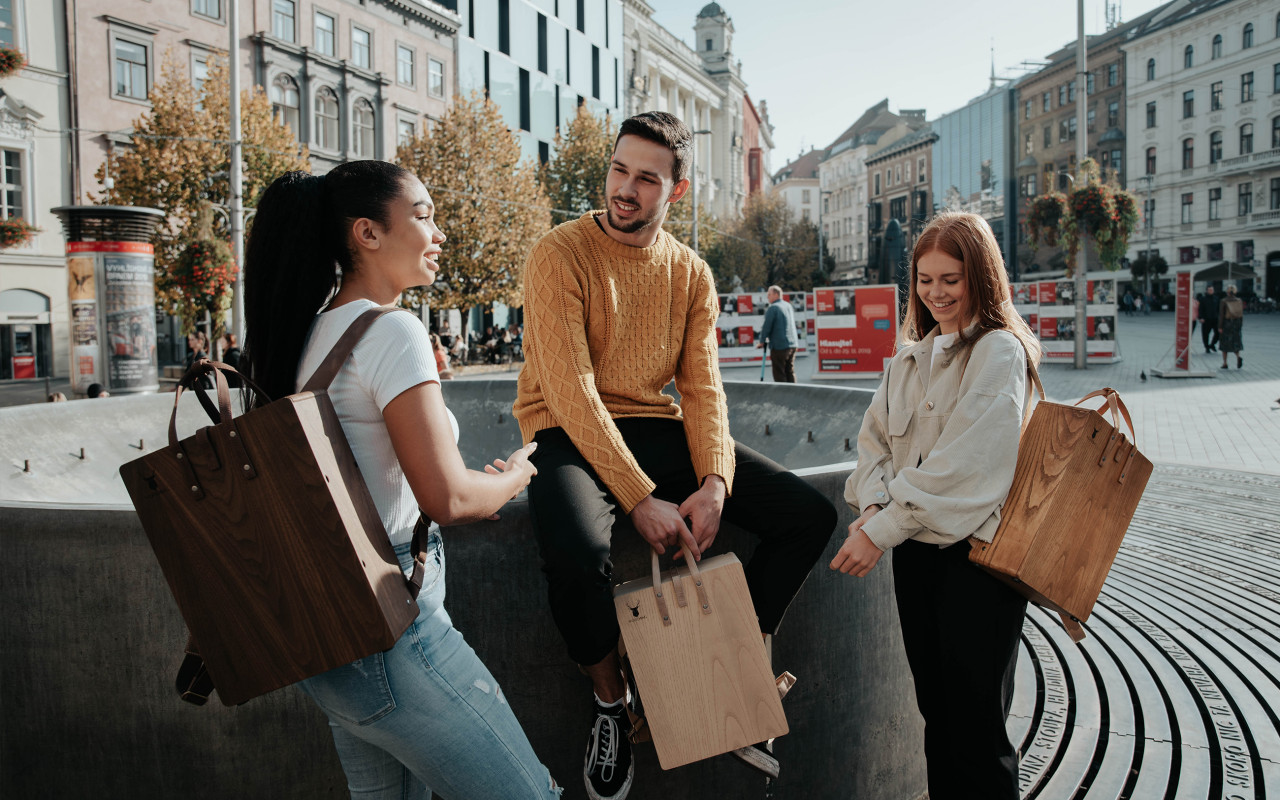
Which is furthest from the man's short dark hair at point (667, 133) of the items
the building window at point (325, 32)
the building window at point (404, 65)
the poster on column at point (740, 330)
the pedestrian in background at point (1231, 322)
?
the building window at point (404, 65)

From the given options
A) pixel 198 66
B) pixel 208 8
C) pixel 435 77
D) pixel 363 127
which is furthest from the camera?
pixel 435 77

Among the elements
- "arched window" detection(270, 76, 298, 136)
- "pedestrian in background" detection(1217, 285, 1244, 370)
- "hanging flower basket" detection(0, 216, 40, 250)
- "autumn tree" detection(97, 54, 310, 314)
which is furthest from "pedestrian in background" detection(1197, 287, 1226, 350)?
"hanging flower basket" detection(0, 216, 40, 250)

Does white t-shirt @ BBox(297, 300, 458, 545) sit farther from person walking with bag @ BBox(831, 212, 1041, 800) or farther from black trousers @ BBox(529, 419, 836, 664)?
person walking with bag @ BBox(831, 212, 1041, 800)

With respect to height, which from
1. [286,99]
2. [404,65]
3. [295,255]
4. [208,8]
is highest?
[404,65]

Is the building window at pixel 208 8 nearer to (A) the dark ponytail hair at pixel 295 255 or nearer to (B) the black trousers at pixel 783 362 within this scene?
(B) the black trousers at pixel 783 362

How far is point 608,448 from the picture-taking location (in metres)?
2.53

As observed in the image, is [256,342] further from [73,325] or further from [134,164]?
[134,164]

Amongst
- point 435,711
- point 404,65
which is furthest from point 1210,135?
point 435,711

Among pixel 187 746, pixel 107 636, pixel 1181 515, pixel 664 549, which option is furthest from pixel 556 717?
pixel 1181 515

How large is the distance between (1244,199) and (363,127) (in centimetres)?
4879

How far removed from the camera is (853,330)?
19.0 metres

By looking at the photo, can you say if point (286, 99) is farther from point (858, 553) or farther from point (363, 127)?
point (858, 553)

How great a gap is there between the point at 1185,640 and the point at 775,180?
13538cm

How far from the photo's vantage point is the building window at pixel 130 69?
26.3 metres
